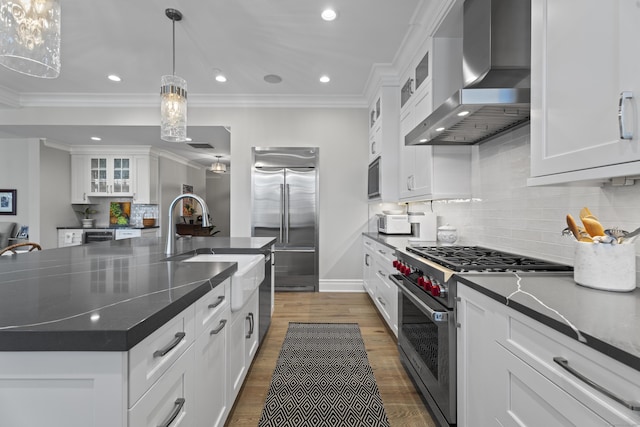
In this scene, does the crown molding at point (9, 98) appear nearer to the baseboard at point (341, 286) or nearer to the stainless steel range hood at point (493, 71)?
the baseboard at point (341, 286)

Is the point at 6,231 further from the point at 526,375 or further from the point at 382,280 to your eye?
the point at 526,375

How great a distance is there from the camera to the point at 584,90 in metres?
1.03

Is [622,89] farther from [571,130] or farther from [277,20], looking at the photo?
[277,20]

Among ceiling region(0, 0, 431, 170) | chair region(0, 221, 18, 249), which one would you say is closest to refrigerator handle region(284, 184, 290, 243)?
ceiling region(0, 0, 431, 170)

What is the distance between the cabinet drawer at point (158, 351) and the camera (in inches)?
29.3

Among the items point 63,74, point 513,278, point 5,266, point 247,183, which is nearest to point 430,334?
point 513,278

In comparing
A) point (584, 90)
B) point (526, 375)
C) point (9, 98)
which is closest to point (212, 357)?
point (526, 375)

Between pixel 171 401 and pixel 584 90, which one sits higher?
pixel 584 90

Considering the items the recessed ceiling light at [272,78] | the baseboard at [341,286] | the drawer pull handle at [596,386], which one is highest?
the recessed ceiling light at [272,78]

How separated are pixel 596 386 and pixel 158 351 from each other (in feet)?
3.67

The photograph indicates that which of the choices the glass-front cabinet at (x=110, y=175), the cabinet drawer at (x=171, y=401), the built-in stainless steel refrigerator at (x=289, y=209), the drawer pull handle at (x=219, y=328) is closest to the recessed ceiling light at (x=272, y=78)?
the built-in stainless steel refrigerator at (x=289, y=209)

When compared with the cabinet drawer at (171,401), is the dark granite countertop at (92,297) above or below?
above

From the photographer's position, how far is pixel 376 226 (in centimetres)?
439

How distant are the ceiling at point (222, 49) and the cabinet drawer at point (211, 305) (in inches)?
92.2
